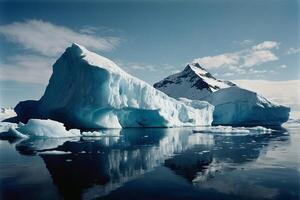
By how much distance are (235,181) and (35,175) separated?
6231 millimetres

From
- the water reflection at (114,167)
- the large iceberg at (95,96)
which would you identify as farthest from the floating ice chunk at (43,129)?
the large iceberg at (95,96)

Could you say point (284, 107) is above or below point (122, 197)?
above

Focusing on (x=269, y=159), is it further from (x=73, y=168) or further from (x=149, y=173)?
(x=73, y=168)

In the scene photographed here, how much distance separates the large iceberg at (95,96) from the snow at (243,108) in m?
21.2

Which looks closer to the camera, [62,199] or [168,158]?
[62,199]

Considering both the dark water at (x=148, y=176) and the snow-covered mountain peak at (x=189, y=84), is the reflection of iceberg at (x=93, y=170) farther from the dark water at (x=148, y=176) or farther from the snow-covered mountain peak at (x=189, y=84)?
the snow-covered mountain peak at (x=189, y=84)

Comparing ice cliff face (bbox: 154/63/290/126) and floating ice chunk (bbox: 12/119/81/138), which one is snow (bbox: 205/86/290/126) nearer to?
ice cliff face (bbox: 154/63/290/126)

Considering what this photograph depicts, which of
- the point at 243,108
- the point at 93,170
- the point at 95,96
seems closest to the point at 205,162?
the point at 93,170

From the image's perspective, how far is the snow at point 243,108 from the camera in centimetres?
5597

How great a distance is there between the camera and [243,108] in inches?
2272

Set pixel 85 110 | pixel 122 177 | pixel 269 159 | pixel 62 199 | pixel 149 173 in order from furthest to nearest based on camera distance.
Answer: pixel 85 110 < pixel 269 159 < pixel 149 173 < pixel 122 177 < pixel 62 199

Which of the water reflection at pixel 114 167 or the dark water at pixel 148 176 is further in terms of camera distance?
the water reflection at pixel 114 167

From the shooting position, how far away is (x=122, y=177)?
30.8ft

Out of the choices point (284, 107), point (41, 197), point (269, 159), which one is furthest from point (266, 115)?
point (41, 197)
